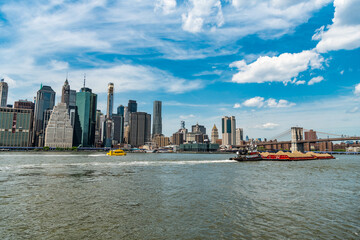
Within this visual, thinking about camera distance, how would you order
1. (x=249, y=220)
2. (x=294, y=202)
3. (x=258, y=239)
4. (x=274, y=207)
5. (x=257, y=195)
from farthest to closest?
(x=257, y=195), (x=294, y=202), (x=274, y=207), (x=249, y=220), (x=258, y=239)

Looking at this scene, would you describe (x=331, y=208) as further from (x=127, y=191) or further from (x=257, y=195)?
(x=127, y=191)

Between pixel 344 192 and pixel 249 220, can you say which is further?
pixel 344 192

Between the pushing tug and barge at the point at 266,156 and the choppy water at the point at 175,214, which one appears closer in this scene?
the choppy water at the point at 175,214

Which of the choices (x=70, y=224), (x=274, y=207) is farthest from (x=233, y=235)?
(x=70, y=224)

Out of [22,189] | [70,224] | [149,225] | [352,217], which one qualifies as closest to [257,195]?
[352,217]

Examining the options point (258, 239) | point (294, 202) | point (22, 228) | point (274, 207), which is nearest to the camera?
point (258, 239)

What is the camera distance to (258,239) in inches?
529

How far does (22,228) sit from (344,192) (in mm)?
33096

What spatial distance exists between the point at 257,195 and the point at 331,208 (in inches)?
276

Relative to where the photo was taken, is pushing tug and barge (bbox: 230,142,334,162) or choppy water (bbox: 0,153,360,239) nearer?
choppy water (bbox: 0,153,360,239)

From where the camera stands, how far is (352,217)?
1797cm

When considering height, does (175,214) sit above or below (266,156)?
above

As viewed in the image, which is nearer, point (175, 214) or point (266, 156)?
point (175, 214)

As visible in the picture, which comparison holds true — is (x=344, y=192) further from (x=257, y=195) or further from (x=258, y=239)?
(x=258, y=239)
